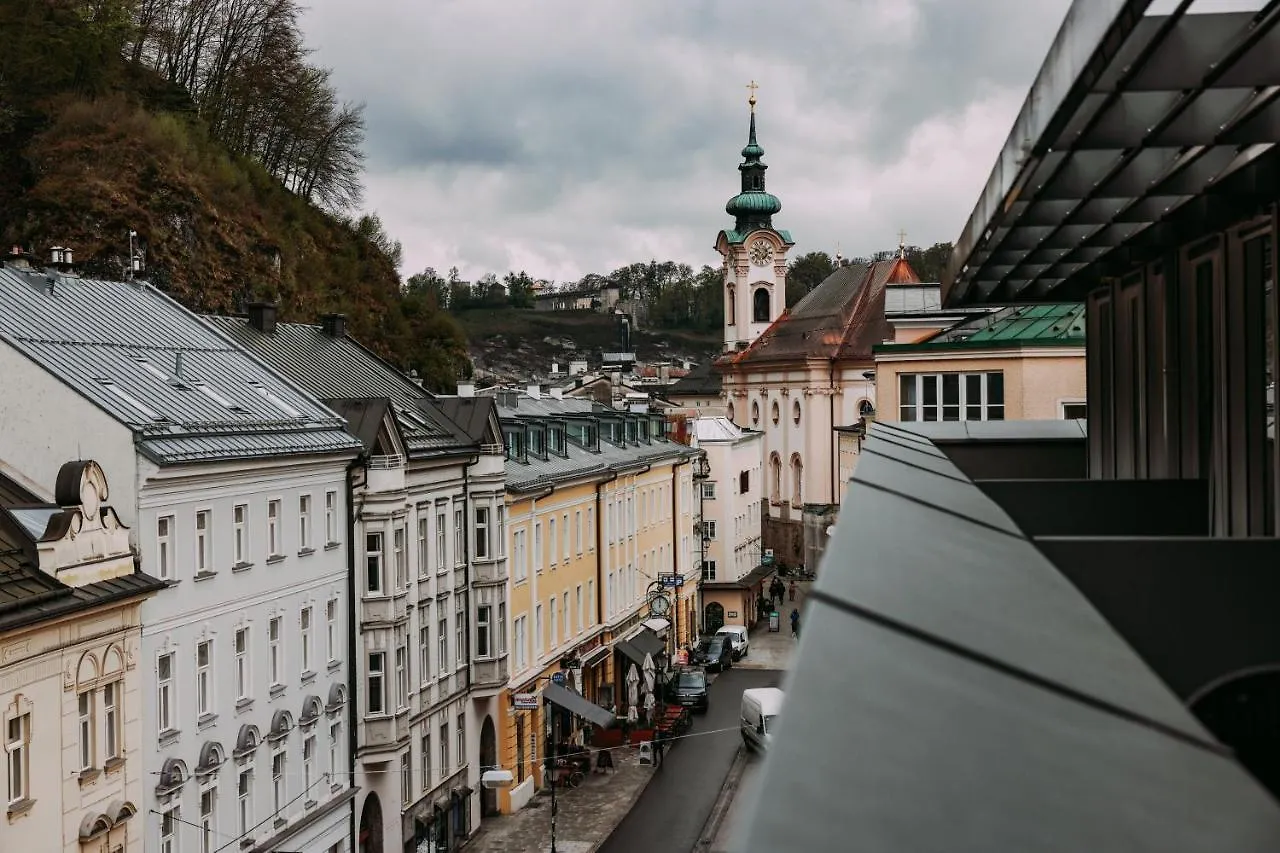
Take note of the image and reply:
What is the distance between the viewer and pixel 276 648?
29.2 metres

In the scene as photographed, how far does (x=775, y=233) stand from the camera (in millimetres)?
110312

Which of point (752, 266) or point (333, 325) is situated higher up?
point (752, 266)

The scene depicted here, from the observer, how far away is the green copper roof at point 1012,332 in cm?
3788

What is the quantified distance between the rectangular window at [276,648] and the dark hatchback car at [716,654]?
115ft

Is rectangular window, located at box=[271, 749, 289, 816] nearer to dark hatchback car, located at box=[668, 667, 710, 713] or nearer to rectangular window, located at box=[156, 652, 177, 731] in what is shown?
rectangular window, located at box=[156, 652, 177, 731]

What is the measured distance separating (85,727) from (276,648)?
7732 millimetres

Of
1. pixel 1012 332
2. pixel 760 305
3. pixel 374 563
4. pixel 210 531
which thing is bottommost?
pixel 374 563

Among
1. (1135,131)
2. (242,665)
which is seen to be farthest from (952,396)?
(1135,131)

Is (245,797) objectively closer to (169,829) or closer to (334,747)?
(169,829)

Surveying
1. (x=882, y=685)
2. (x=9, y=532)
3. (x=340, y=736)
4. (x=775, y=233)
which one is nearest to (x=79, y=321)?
(x=9, y=532)

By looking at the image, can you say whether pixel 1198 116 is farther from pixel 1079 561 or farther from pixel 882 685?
pixel 882 685

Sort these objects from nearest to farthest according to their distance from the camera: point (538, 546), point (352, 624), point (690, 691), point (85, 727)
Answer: point (85, 727) → point (352, 624) → point (538, 546) → point (690, 691)

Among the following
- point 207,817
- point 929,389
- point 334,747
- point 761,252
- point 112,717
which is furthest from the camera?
point 761,252

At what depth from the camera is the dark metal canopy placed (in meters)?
5.41
